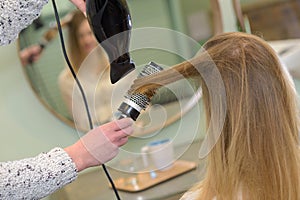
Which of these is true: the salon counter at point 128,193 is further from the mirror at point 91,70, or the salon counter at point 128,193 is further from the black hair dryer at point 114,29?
the black hair dryer at point 114,29

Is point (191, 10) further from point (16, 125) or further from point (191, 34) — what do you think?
point (16, 125)

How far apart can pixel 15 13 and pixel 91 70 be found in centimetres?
20

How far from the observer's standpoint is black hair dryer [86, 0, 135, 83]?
0.83 meters

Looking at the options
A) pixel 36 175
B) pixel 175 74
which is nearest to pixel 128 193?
pixel 36 175

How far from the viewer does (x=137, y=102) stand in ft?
2.66

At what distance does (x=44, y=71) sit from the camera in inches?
62.3

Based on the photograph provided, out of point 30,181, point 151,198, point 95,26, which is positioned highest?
point 95,26

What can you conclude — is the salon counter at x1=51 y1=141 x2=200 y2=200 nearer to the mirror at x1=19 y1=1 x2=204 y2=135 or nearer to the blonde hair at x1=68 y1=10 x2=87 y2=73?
the mirror at x1=19 y1=1 x2=204 y2=135

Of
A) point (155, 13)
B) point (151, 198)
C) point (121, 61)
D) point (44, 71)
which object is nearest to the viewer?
point (121, 61)

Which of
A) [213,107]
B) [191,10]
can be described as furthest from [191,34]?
[213,107]

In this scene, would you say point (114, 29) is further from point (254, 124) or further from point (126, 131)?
point (254, 124)

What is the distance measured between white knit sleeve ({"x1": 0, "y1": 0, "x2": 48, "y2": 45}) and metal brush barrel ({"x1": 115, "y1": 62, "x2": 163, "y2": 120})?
0.23 meters

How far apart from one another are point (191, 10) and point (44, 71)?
0.64 metres

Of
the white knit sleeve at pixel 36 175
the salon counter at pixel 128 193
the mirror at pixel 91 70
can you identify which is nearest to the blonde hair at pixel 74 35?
the mirror at pixel 91 70
